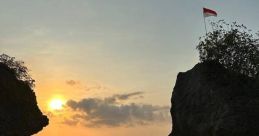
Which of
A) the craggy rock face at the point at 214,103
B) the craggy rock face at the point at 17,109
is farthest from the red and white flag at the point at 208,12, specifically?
the craggy rock face at the point at 17,109

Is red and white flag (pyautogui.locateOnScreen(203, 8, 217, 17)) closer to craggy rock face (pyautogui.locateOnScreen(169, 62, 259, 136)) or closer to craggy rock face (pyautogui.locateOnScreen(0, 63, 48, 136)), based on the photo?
craggy rock face (pyautogui.locateOnScreen(169, 62, 259, 136))

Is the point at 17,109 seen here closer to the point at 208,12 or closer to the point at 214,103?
the point at 208,12

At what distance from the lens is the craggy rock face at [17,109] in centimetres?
6188

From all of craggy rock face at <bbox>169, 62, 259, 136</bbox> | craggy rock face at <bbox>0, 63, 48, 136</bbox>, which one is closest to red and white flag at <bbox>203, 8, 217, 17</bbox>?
craggy rock face at <bbox>169, 62, 259, 136</bbox>

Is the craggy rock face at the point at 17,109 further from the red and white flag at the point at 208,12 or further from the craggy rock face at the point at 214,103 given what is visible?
the red and white flag at the point at 208,12

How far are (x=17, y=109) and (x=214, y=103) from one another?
101ft

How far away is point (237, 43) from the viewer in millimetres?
60062

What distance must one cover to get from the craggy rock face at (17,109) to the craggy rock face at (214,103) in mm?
21615

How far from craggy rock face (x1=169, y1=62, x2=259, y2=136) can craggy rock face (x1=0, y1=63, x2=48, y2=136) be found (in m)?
21.6

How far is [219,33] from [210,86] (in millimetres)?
13531

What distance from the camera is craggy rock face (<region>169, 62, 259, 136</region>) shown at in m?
45.2

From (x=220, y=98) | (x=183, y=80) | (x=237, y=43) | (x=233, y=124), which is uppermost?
(x=237, y=43)

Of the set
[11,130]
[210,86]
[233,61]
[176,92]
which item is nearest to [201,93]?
[210,86]

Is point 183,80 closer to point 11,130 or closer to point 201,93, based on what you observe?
point 201,93
